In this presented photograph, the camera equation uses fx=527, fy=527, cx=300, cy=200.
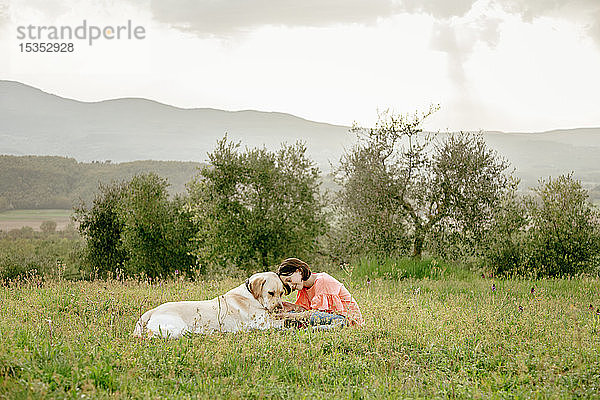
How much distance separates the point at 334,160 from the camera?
20.9 m

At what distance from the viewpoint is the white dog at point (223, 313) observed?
7078mm

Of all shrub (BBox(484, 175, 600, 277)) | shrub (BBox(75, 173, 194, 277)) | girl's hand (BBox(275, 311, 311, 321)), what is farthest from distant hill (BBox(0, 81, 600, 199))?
girl's hand (BBox(275, 311, 311, 321))

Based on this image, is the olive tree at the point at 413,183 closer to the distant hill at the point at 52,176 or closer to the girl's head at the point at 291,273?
the girl's head at the point at 291,273

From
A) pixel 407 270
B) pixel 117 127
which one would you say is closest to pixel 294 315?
pixel 407 270

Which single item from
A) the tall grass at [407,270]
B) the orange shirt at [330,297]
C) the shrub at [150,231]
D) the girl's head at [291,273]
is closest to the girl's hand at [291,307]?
the orange shirt at [330,297]

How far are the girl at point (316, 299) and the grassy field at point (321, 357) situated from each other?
0.37m

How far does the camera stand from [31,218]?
1458 inches

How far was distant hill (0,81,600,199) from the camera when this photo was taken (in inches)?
2293

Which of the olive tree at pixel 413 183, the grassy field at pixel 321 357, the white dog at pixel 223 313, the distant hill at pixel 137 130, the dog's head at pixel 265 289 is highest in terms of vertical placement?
the distant hill at pixel 137 130

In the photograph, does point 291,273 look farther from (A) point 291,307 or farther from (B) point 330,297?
(B) point 330,297

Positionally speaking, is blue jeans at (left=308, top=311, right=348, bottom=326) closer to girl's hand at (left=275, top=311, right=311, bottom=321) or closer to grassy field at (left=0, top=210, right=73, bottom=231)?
girl's hand at (left=275, top=311, right=311, bottom=321)

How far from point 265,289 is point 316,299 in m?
1.23

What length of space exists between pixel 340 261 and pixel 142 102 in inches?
3686

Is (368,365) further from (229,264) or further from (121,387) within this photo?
(229,264)
